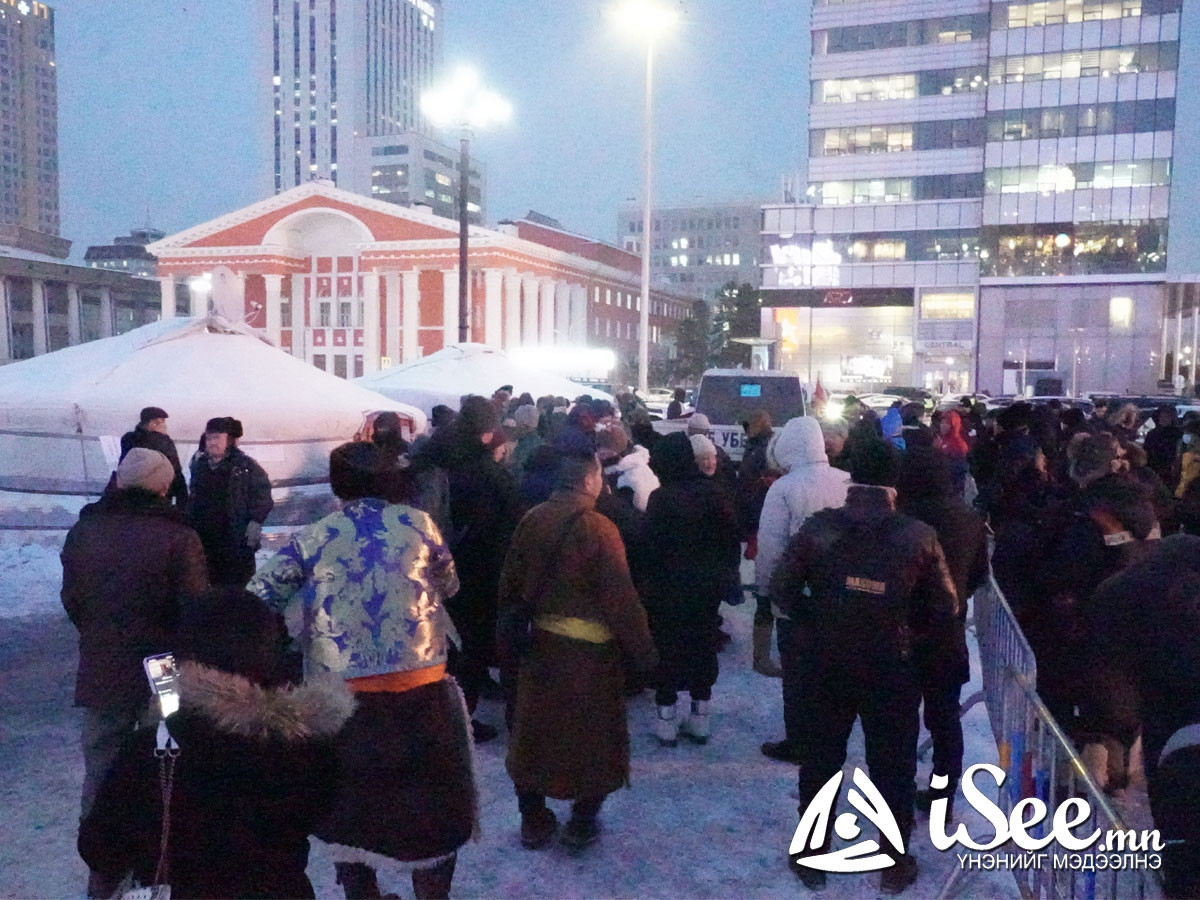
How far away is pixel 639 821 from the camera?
4.79 metres

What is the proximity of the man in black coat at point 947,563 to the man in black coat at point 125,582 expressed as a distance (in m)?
3.23

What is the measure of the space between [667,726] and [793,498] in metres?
1.68

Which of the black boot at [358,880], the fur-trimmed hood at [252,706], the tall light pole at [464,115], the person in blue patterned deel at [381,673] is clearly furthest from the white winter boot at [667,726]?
the tall light pole at [464,115]

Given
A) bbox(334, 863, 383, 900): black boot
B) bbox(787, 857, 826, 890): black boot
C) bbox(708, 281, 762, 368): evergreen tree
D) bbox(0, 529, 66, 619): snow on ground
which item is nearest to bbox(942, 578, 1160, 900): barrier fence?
bbox(787, 857, 826, 890): black boot

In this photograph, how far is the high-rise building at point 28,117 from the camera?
478 feet

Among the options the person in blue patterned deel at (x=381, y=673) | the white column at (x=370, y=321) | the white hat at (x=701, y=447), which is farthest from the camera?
the white column at (x=370, y=321)

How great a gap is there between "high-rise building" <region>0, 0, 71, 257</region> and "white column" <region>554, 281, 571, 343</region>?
11409 centimetres

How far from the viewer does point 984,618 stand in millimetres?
6730

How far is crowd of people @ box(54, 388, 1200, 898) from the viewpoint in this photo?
7.38 ft

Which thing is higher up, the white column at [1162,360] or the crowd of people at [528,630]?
the white column at [1162,360]

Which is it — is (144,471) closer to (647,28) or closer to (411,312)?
(647,28)

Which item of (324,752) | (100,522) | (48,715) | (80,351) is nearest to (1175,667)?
(324,752)

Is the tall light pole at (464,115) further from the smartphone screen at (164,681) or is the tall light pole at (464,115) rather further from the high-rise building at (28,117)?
the high-rise building at (28,117)

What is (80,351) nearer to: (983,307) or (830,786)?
(830,786)
